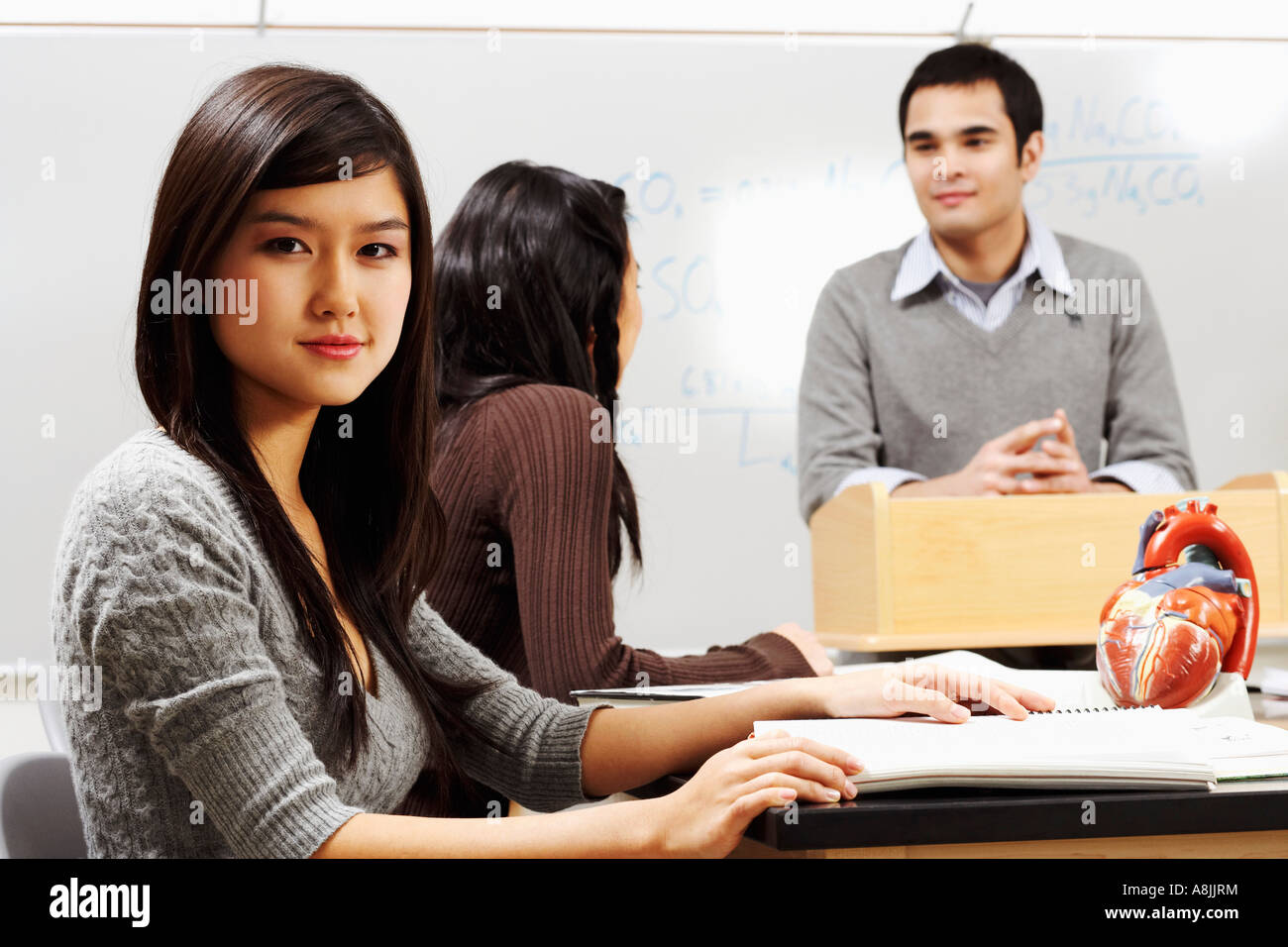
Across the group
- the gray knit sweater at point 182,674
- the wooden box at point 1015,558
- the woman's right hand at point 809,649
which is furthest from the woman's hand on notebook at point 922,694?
the wooden box at point 1015,558

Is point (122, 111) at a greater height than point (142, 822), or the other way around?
point (122, 111)

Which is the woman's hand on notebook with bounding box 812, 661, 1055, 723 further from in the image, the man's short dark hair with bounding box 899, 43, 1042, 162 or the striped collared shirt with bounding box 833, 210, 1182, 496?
the man's short dark hair with bounding box 899, 43, 1042, 162

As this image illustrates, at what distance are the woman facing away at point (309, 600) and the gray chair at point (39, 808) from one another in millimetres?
115

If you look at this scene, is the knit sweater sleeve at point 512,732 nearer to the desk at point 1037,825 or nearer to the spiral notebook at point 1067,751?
the spiral notebook at point 1067,751

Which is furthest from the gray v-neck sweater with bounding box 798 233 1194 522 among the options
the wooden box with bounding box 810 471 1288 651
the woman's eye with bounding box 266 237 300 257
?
the woman's eye with bounding box 266 237 300 257

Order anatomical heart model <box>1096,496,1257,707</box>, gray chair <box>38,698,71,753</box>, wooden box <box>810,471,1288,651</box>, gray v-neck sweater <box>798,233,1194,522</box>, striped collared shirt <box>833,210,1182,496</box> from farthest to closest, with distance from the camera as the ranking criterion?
striped collared shirt <box>833,210,1182,496</box>
gray v-neck sweater <box>798,233,1194,522</box>
wooden box <box>810,471,1288,651</box>
gray chair <box>38,698,71,753</box>
anatomical heart model <box>1096,496,1257,707</box>

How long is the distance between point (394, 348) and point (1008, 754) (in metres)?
0.57

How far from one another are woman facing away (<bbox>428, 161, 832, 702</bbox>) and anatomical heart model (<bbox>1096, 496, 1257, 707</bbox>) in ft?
1.26

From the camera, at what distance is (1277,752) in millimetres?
792

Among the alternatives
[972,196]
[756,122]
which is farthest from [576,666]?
[756,122]

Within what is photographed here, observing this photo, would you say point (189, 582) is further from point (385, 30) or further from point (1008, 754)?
point (385, 30)

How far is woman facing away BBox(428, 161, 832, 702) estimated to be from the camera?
1.21 m

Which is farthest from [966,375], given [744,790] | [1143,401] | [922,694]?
[744,790]

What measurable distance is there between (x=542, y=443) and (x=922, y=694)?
20.5 inches
